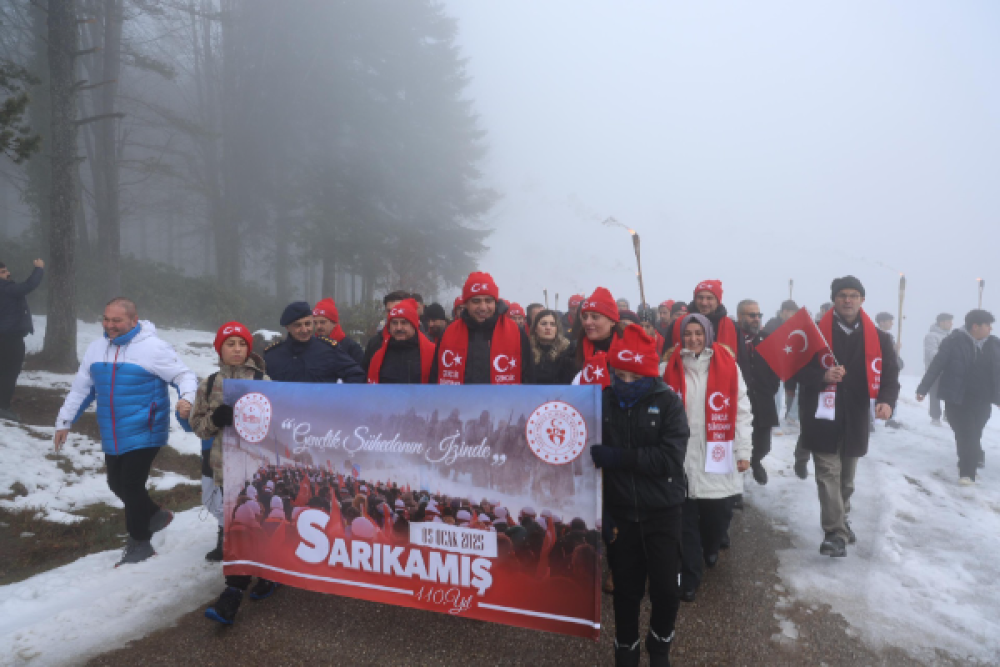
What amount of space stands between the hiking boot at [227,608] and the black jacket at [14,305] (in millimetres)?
6736

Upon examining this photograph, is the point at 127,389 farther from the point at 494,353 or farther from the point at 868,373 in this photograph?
the point at 868,373

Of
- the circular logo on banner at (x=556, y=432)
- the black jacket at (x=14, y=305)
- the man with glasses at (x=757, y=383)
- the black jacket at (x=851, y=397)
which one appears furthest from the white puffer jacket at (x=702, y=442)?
the black jacket at (x=14, y=305)

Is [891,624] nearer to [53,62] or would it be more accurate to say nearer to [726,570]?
[726,570]

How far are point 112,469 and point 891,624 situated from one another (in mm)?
5969

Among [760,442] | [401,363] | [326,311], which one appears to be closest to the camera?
[401,363]

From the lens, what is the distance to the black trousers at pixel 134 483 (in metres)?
4.44

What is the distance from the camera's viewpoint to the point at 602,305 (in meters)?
4.24

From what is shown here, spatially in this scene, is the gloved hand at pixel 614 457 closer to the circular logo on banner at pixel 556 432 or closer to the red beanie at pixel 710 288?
the circular logo on banner at pixel 556 432

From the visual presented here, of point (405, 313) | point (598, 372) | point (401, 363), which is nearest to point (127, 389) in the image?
point (401, 363)

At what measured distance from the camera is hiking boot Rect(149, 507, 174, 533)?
4691 millimetres

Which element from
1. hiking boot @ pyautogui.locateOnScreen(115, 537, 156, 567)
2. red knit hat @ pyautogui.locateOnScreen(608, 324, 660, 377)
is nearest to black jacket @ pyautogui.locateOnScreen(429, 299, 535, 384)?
red knit hat @ pyautogui.locateOnScreen(608, 324, 660, 377)

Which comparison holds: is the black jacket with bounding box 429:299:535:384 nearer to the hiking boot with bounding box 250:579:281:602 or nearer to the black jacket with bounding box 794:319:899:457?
the hiking boot with bounding box 250:579:281:602

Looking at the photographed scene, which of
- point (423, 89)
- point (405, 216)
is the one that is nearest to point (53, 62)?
point (405, 216)

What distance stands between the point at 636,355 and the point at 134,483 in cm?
424
